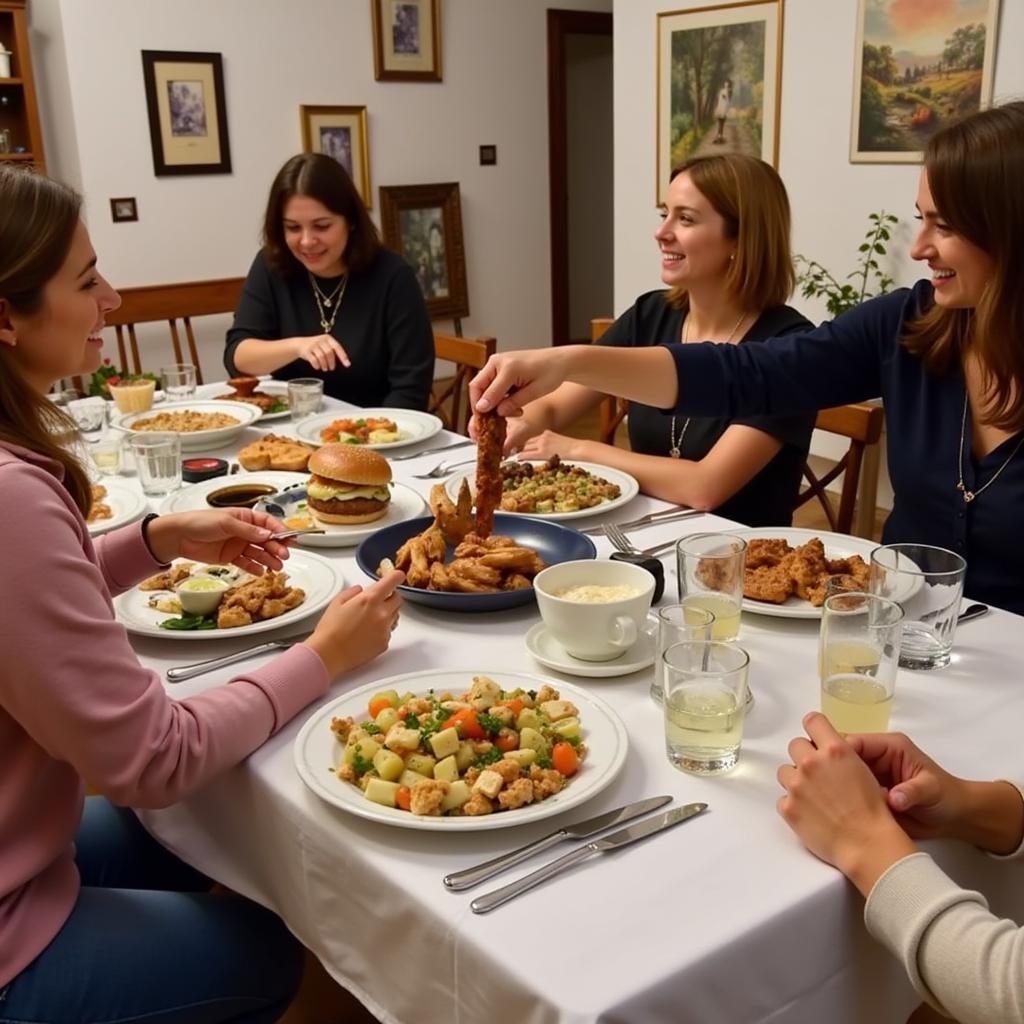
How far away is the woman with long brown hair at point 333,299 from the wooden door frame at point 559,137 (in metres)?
3.75

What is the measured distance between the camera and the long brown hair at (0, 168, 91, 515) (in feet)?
4.05

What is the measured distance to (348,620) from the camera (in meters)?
1.36

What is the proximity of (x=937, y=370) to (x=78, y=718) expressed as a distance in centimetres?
152

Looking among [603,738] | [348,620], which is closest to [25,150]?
[348,620]

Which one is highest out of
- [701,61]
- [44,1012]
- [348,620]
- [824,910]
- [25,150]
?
[701,61]

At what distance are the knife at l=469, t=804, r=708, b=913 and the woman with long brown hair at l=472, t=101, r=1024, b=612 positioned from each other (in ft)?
2.97

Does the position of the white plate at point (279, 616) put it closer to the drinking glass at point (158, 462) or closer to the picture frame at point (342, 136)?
the drinking glass at point (158, 462)

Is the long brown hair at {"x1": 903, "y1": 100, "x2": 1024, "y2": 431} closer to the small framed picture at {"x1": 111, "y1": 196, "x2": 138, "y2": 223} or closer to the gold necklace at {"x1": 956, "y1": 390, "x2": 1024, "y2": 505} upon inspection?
the gold necklace at {"x1": 956, "y1": 390, "x2": 1024, "y2": 505}

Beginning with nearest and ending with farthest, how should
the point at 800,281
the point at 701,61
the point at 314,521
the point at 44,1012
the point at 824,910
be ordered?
the point at 824,910 < the point at 44,1012 < the point at 314,521 < the point at 800,281 < the point at 701,61

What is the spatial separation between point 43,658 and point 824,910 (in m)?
0.78

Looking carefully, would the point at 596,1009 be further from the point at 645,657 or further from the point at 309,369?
the point at 309,369

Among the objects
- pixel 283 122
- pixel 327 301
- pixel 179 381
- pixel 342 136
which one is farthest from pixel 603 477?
pixel 342 136

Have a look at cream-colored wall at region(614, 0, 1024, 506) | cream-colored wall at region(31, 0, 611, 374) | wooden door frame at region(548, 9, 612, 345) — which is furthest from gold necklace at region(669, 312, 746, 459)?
wooden door frame at region(548, 9, 612, 345)

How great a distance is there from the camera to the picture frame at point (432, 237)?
6176 mm
